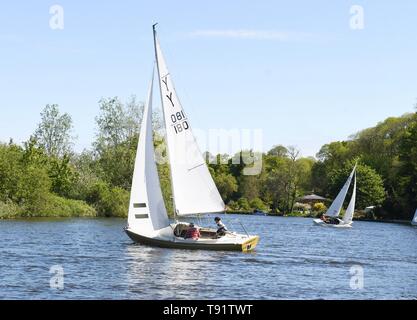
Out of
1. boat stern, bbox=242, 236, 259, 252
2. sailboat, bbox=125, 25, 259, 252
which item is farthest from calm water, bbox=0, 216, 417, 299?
sailboat, bbox=125, 25, 259, 252

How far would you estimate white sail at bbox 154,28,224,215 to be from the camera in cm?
4094

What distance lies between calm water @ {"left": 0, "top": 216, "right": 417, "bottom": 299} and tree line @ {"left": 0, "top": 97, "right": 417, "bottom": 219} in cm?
3118

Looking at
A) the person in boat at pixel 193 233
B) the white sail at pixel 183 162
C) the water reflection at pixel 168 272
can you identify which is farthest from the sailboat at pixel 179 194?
the water reflection at pixel 168 272

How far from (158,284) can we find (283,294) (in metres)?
4.89

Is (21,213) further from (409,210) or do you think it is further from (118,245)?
(409,210)

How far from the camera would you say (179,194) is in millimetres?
41281

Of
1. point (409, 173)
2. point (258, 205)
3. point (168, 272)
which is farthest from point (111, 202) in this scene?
point (258, 205)

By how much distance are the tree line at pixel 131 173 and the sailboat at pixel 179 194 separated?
35155 mm

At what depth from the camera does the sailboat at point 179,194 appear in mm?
40844

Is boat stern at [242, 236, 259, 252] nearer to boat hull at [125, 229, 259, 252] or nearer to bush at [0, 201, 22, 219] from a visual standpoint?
boat hull at [125, 229, 259, 252]

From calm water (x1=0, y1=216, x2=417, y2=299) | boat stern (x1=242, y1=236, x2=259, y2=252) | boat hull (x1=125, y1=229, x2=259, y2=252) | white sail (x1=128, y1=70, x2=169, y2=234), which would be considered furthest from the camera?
white sail (x1=128, y1=70, x2=169, y2=234)

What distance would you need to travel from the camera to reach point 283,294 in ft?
91.9

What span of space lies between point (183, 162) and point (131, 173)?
174 feet

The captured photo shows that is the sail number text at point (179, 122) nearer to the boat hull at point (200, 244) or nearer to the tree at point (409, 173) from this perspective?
the boat hull at point (200, 244)
